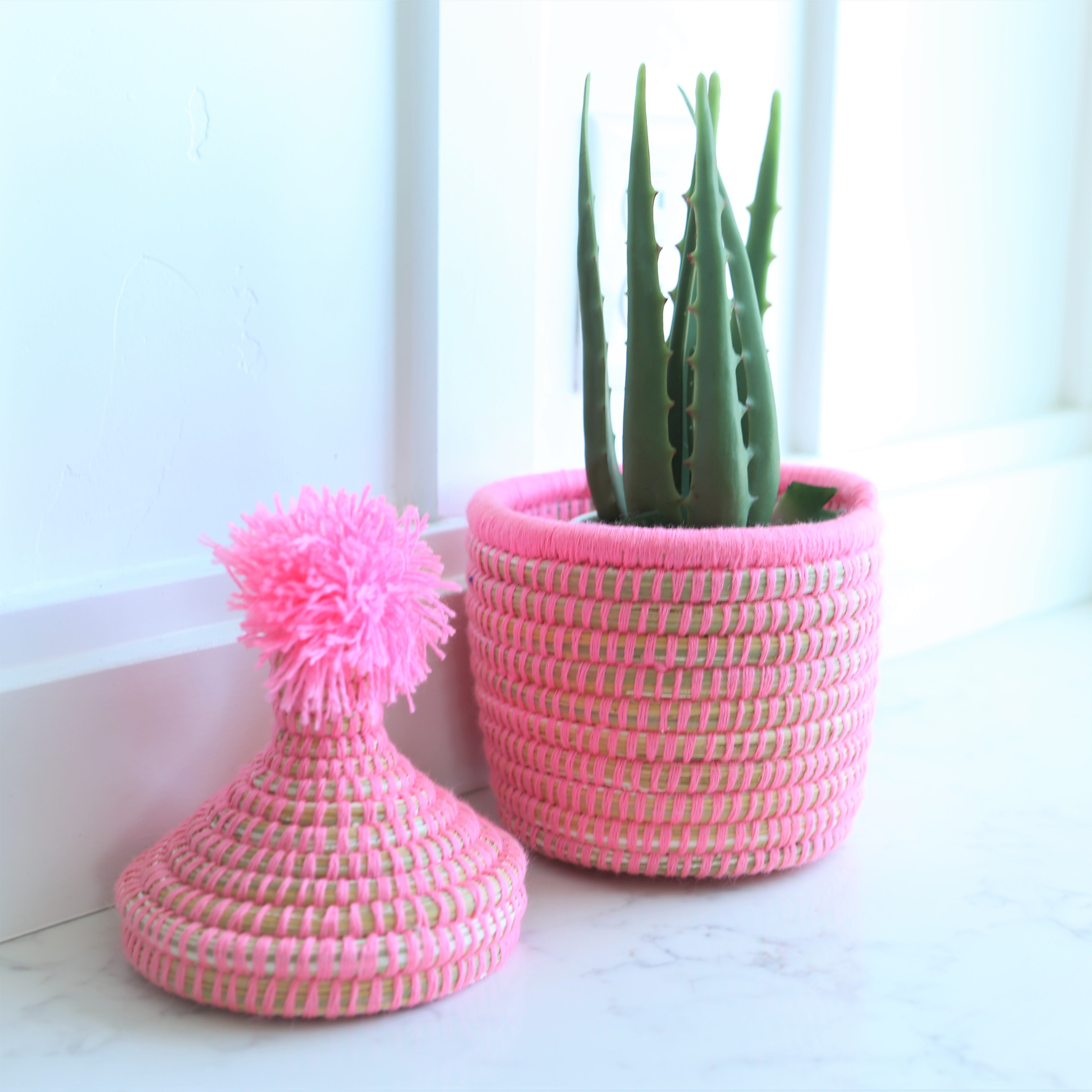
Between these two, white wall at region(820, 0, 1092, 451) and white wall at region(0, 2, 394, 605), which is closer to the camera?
white wall at region(0, 2, 394, 605)

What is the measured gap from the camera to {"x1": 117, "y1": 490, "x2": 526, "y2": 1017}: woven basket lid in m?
0.44

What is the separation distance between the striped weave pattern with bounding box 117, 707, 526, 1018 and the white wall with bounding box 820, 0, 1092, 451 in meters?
0.50

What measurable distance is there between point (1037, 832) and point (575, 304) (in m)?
0.39

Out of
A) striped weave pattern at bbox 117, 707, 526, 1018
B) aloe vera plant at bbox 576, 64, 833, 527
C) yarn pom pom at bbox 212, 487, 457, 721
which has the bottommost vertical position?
striped weave pattern at bbox 117, 707, 526, 1018

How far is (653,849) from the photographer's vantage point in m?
0.54

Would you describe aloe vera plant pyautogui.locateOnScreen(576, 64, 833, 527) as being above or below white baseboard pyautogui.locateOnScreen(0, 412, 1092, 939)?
above

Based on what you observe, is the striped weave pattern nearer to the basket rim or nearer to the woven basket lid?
the woven basket lid

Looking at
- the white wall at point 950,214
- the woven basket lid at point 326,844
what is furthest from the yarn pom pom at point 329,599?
the white wall at point 950,214

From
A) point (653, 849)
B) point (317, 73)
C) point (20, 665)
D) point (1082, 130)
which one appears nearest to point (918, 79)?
point (1082, 130)

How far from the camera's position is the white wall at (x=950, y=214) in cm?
88

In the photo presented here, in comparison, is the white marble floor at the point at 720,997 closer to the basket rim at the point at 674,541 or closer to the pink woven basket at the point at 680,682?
the pink woven basket at the point at 680,682

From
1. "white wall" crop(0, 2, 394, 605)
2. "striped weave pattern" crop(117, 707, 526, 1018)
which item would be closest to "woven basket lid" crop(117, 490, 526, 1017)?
"striped weave pattern" crop(117, 707, 526, 1018)

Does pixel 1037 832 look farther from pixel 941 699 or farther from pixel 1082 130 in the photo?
pixel 1082 130

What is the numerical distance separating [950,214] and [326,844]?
29.7 inches
